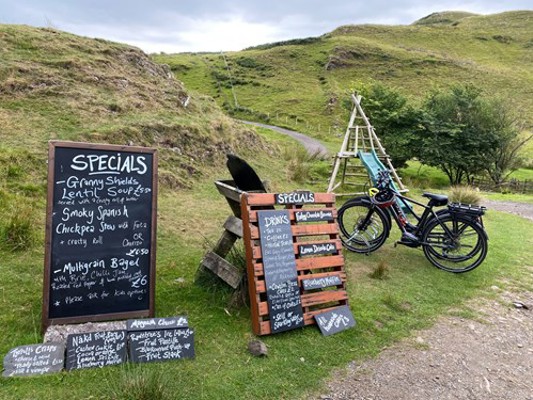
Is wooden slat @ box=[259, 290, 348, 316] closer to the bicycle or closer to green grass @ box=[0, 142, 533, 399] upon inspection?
green grass @ box=[0, 142, 533, 399]

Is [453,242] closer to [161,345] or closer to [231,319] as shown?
[231,319]

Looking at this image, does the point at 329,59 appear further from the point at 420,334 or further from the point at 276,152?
the point at 420,334

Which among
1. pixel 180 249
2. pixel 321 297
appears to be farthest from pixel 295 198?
pixel 180 249

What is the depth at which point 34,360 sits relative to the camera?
3451 millimetres

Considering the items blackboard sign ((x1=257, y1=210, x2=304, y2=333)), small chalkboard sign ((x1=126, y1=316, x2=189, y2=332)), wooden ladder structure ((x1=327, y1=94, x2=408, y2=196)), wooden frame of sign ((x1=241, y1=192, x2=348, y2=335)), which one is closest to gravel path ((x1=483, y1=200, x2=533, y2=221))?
wooden ladder structure ((x1=327, y1=94, x2=408, y2=196))

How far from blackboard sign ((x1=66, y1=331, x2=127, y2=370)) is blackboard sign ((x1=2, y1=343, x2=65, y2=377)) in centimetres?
9

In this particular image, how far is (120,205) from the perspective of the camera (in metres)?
4.32

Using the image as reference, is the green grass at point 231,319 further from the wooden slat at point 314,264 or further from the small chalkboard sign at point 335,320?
the wooden slat at point 314,264

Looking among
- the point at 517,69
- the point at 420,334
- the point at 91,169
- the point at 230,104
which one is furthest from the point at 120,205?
the point at 517,69

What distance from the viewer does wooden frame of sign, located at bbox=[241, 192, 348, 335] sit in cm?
442

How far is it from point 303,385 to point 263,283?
44.3 inches

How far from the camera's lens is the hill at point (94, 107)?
9383mm

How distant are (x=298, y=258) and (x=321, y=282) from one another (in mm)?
394

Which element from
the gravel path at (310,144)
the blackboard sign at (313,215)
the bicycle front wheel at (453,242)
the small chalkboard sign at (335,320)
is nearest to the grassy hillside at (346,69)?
the gravel path at (310,144)
